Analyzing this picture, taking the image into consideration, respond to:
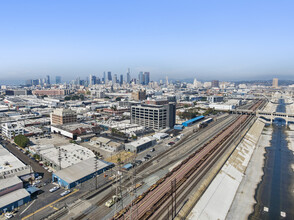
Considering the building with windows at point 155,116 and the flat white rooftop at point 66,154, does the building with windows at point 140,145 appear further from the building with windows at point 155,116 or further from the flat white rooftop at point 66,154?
the building with windows at point 155,116

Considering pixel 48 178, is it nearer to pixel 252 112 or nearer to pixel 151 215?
pixel 151 215

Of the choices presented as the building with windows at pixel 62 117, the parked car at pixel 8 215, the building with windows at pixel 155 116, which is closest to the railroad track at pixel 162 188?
the parked car at pixel 8 215

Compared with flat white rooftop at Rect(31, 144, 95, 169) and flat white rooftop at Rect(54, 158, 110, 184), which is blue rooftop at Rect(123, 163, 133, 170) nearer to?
flat white rooftop at Rect(54, 158, 110, 184)

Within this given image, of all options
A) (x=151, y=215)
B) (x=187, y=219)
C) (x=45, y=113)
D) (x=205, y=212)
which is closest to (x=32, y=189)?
(x=151, y=215)

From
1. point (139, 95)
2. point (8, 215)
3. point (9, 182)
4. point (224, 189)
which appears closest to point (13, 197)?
point (8, 215)

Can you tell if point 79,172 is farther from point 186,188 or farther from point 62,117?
point 62,117

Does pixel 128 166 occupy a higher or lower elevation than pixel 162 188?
lower
